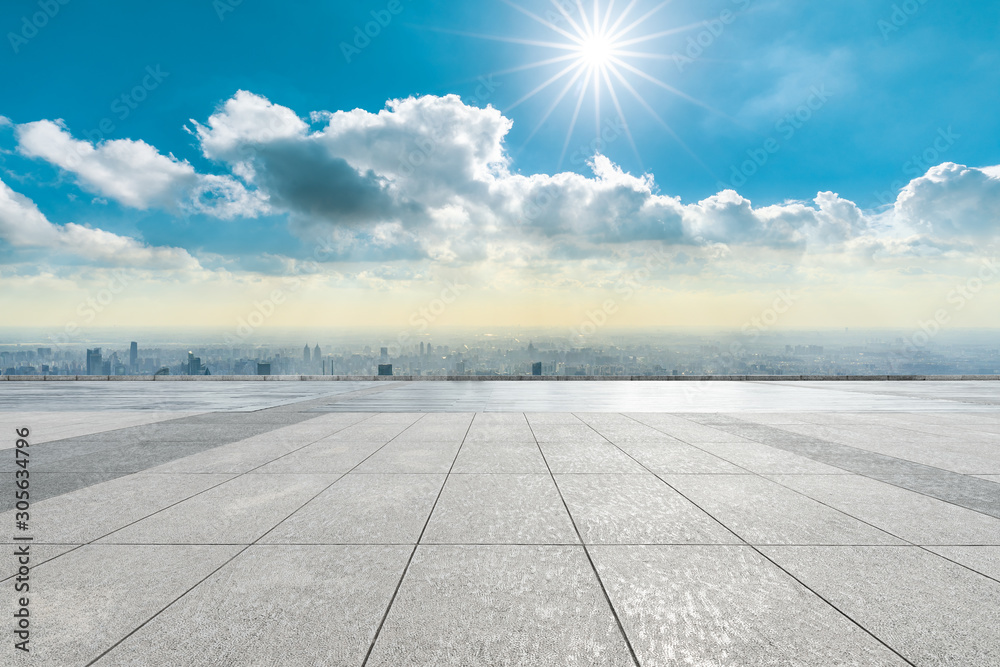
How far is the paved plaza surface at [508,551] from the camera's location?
110 inches

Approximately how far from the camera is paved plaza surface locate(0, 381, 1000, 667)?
2.79 meters

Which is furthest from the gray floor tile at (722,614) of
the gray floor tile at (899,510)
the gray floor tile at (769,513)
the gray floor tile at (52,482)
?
the gray floor tile at (52,482)

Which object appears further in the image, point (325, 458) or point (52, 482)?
point (325, 458)

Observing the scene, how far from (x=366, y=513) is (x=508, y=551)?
1763 millimetres

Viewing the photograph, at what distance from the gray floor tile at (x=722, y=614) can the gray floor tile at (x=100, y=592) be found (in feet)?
10.4

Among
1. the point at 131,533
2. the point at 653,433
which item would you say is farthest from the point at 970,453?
the point at 131,533

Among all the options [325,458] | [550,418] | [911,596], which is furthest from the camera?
[550,418]

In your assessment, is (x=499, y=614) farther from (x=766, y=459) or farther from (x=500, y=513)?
(x=766, y=459)

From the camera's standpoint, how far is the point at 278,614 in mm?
3080

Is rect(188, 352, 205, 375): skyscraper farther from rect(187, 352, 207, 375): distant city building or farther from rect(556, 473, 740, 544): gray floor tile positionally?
rect(556, 473, 740, 544): gray floor tile

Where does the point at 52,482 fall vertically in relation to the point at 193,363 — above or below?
below

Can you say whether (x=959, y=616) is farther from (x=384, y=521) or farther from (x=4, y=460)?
(x=4, y=460)

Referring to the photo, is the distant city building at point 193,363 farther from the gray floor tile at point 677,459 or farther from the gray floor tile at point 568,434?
the gray floor tile at point 677,459


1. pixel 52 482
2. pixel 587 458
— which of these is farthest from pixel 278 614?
pixel 52 482
